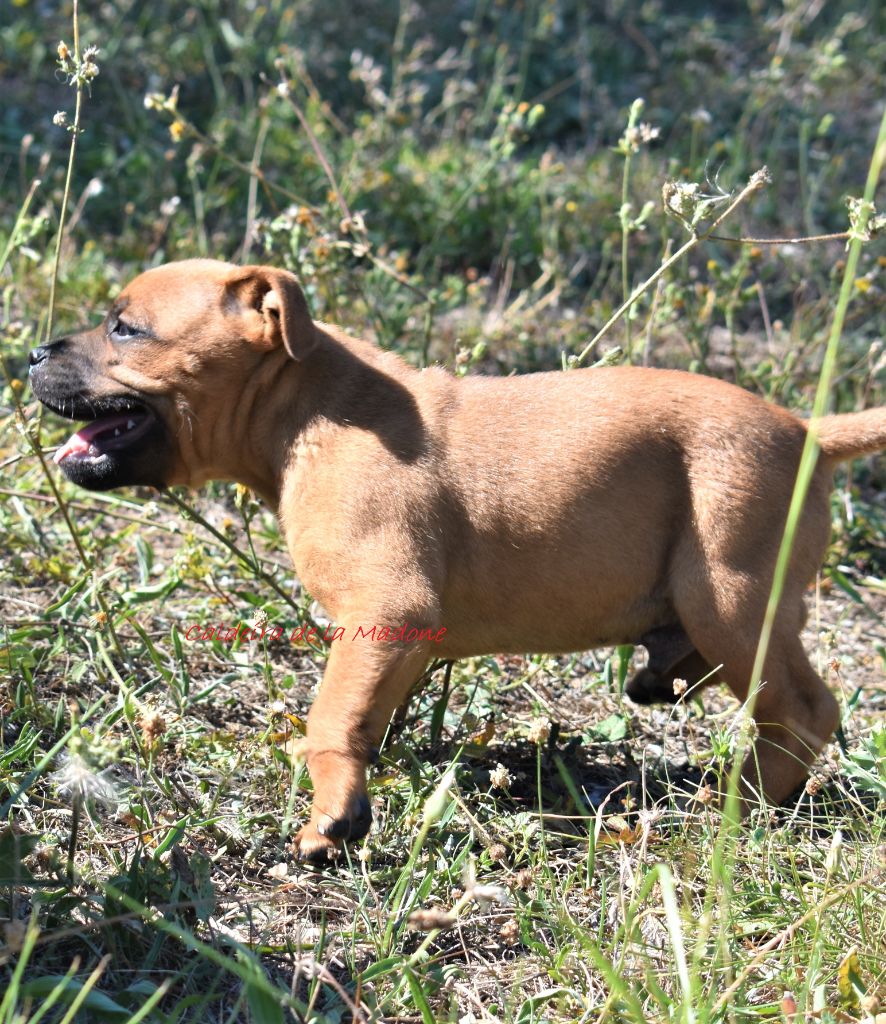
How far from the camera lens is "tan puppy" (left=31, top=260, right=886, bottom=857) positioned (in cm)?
390

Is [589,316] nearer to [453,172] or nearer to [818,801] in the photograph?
[453,172]

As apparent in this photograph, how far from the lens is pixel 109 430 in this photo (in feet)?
13.5

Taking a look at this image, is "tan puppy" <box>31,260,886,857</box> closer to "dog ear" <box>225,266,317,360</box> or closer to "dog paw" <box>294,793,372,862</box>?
"dog ear" <box>225,266,317,360</box>

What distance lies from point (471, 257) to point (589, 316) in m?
1.11

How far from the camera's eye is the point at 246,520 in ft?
14.1

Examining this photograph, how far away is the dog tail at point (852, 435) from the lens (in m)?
4.04

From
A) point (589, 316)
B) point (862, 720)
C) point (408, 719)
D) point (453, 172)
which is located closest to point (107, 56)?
point (453, 172)

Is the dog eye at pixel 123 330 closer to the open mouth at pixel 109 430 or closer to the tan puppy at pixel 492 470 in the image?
the tan puppy at pixel 492 470

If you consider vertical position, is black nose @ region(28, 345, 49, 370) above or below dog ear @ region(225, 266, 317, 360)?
below

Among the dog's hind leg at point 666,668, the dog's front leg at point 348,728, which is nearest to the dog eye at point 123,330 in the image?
the dog's front leg at point 348,728

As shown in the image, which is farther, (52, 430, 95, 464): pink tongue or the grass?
(52, 430, 95, 464): pink tongue

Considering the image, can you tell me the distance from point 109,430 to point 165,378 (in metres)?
0.25

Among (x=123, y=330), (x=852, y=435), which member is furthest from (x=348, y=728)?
(x=852, y=435)

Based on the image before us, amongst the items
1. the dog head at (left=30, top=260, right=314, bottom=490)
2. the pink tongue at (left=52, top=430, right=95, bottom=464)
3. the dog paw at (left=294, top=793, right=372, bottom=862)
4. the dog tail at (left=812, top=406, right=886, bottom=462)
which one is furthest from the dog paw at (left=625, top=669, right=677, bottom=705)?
the pink tongue at (left=52, top=430, right=95, bottom=464)
